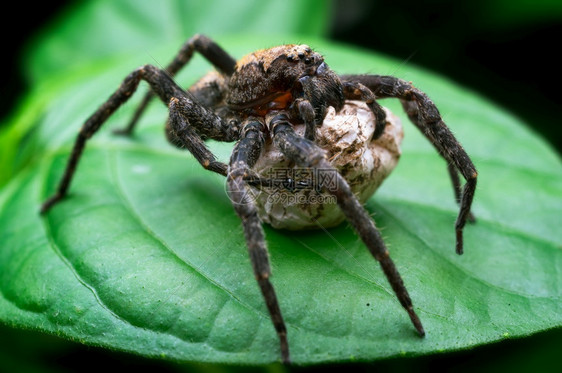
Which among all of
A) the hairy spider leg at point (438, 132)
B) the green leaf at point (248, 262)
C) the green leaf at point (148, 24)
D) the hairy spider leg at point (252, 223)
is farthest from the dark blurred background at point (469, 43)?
the hairy spider leg at point (252, 223)

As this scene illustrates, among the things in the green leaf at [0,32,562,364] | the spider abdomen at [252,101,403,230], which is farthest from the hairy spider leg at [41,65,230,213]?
the spider abdomen at [252,101,403,230]

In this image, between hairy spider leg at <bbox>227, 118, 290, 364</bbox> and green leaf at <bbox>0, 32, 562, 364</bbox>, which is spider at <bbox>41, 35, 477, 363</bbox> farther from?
green leaf at <bbox>0, 32, 562, 364</bbox>

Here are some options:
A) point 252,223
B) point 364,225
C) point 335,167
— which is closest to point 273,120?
point 335,167

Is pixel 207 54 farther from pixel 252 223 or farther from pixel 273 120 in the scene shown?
pixel 252 223

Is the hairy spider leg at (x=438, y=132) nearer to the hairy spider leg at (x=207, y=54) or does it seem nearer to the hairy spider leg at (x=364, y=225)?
the hairy spider leg at (x=364, y=225)

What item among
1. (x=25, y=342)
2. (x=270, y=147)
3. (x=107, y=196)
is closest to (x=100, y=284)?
(x=107, y=196)
